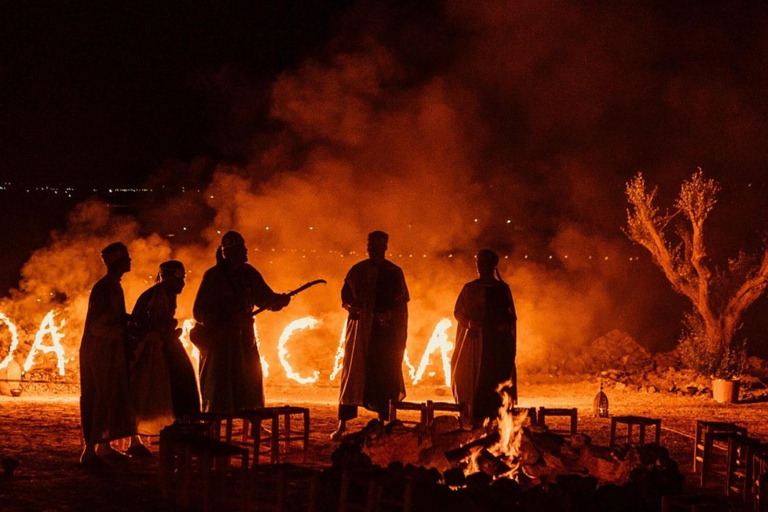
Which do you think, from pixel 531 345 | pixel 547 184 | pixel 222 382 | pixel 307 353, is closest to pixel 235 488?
pixel 222 382

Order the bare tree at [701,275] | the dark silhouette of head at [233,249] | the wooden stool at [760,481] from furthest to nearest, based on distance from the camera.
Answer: the bare tree at [701,275], the dark silhouette of head at [233,249], the wooden stool at [760,481]

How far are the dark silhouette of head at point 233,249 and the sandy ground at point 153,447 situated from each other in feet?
5.95

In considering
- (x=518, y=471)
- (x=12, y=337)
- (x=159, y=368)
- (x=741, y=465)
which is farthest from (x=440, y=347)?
(x=518, y=471)

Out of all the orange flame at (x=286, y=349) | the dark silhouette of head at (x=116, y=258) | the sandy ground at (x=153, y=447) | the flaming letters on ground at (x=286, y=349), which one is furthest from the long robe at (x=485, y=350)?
the orange flame at (x=286, y=349)

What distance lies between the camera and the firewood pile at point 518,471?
5.38 meters

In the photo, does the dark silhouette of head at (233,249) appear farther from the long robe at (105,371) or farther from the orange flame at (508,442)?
the orange flame at (508,442)

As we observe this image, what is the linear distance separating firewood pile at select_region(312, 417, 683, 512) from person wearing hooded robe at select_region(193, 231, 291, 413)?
1697 mm

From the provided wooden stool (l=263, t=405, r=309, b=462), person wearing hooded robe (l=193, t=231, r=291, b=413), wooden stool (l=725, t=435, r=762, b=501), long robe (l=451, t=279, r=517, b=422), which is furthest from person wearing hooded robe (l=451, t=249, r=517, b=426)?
wooden stool (l=725, t=435, r=762, b=501)

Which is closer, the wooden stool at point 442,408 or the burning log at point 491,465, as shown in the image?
the burning log at point 491,465

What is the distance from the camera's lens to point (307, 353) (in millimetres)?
15172

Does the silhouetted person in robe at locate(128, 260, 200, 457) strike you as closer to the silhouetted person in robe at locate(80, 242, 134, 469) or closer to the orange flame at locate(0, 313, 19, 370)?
the silhouetted person in robe at locate(80, 242, 134, 469)

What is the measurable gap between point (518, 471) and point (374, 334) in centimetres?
331

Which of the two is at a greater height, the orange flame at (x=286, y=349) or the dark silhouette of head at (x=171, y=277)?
the dark silhouette of head at (x=171, y=277)

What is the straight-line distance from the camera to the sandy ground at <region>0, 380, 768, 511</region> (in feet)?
21.0
